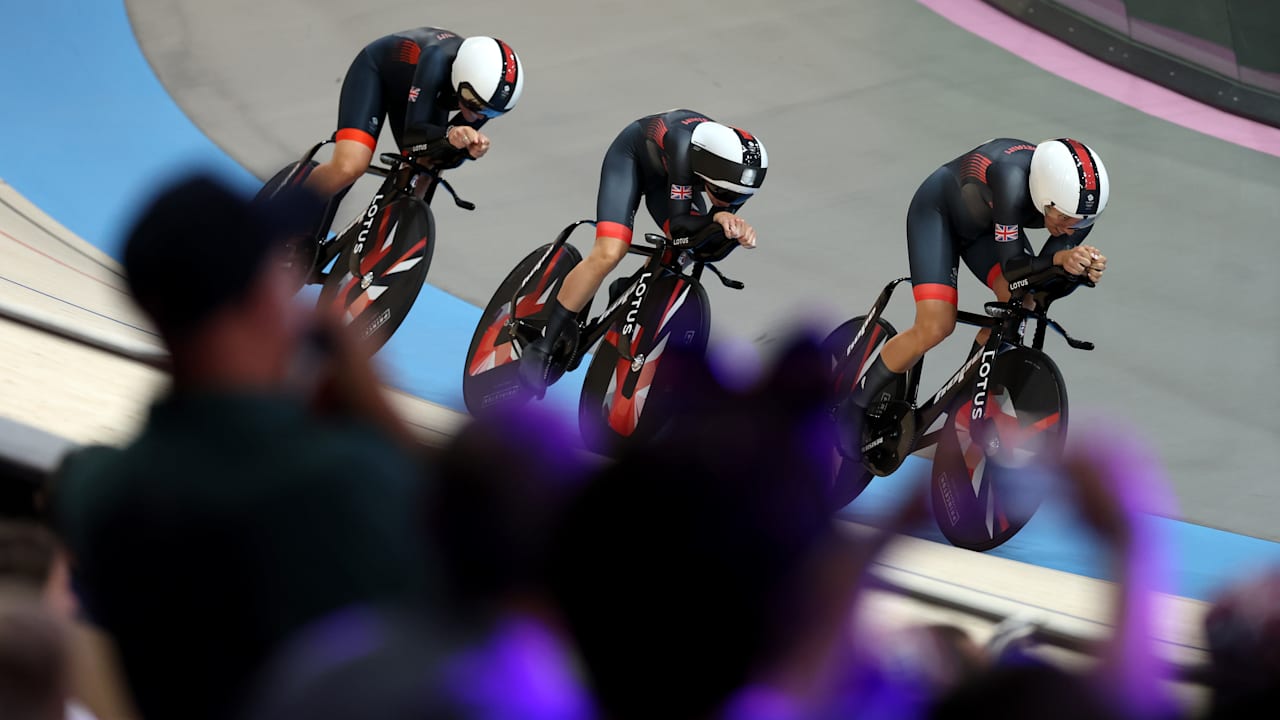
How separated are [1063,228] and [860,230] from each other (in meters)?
3.21

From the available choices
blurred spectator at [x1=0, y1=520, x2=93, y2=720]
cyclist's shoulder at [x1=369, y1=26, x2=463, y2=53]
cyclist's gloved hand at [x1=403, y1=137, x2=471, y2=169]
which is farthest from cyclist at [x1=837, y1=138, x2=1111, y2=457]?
blurred spectator at [x1=0, y1=520, x2=93, y2=720]

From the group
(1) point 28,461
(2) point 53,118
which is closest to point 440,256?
(2) point 53,118

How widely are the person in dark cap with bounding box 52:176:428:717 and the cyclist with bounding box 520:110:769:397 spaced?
3.28 meters

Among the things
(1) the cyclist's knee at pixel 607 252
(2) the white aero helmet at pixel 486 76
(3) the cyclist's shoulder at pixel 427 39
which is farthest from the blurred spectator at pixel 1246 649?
(3) the cyclist's shoulder at pixel 427 39

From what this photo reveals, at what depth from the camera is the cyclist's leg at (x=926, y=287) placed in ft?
14.9

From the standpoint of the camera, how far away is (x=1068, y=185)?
162 inches

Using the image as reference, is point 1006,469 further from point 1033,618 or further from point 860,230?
point 860,230

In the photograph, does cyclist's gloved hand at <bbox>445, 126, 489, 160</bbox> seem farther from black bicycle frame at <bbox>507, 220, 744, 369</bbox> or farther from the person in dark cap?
the person in dark cap

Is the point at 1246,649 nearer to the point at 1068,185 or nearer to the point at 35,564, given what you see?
the point at 35,564

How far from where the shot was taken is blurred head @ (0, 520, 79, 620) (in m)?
1.62

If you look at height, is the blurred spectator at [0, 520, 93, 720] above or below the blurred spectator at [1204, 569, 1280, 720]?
below

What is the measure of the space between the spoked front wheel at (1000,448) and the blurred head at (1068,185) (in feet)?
1.38

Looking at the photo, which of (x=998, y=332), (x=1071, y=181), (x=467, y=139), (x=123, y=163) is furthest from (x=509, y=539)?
(x=123, y=163)

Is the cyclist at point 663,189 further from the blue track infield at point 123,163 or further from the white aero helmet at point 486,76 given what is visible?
the blue track infield at point 123,163
